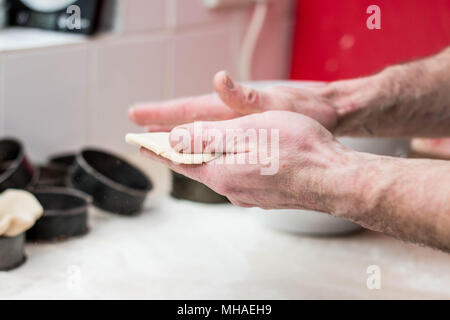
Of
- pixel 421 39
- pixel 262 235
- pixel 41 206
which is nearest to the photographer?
pixel 41 206

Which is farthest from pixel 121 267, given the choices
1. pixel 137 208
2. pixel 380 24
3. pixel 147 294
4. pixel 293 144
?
pixel 380 24

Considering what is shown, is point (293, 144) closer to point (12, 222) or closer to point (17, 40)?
point (12, 222)

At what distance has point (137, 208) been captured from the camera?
1.18m

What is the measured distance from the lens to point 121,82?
140 centimetres

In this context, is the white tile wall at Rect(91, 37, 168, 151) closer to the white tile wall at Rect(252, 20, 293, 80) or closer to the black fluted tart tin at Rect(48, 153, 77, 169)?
the black fluted tart tin at Rect(48, 153, 77, 169)

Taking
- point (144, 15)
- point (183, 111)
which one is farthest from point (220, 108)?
point (144, 15)

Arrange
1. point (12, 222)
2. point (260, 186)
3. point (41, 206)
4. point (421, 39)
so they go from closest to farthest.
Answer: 1. point (260, 186)
2. point (12, 222)
3. point (41, 206)
4. point (421, 39)

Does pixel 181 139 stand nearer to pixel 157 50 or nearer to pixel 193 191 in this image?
pixel 193 191

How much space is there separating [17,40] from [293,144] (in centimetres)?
68

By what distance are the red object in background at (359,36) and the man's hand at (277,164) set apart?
731 mm

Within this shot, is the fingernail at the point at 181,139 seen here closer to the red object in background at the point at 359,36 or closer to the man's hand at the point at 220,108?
the man's hand at the point at 220,108

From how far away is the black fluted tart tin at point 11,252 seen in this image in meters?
0.93

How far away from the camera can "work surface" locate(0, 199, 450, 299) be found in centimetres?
95

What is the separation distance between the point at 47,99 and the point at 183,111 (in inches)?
13.2
